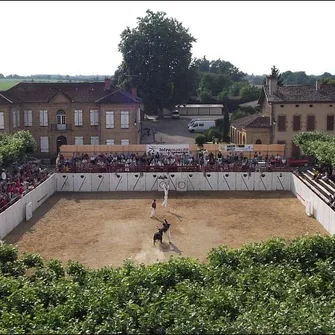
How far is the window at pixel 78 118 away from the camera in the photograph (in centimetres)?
5291

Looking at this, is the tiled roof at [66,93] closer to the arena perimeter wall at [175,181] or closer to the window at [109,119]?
the window at [109,119]

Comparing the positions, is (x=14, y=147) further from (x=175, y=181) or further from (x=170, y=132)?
(x=170, y=132)

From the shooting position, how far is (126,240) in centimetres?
2812

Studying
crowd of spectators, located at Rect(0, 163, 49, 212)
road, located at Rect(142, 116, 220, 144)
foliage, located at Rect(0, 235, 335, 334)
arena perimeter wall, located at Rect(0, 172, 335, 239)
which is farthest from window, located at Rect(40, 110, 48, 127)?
foliage, located at Rect(0, 235, 335, 334)

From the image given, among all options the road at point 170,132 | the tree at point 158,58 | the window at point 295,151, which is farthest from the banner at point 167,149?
the tree at point 158,58

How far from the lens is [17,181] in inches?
1451

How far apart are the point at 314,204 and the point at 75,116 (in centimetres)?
2757

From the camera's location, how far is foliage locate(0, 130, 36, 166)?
38.1 meters

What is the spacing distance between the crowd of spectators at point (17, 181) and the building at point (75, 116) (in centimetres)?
807

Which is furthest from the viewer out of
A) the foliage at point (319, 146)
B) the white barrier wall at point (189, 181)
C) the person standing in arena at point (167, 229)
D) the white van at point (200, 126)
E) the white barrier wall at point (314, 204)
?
the white van at point (200, 126)

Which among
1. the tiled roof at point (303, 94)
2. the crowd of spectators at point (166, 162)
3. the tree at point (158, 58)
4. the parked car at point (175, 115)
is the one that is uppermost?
the tree at point (158, 58)

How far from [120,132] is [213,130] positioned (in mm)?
15842

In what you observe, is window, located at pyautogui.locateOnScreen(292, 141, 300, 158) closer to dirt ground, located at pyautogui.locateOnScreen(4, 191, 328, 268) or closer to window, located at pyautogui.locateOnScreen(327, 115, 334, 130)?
window, located at pyautogui.locateOnScreen(327, 115, 334, 130)

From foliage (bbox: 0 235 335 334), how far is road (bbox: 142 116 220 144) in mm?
43269
